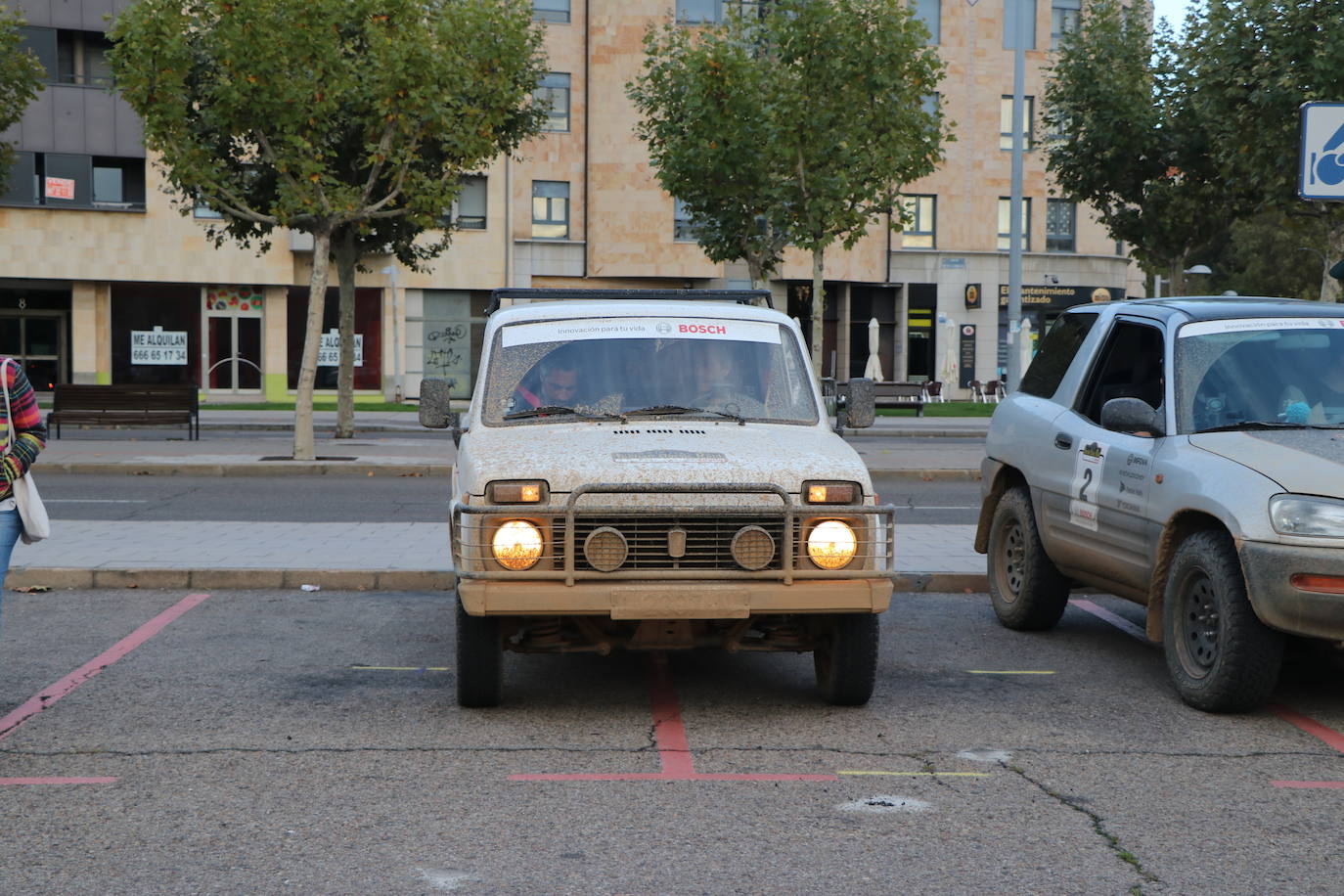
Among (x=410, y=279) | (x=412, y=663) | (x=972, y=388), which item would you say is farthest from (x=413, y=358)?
(x=412, y=663)

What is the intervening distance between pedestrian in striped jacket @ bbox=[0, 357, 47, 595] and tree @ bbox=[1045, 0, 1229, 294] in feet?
99.0

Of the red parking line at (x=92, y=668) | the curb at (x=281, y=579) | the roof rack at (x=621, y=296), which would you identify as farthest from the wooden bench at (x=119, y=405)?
the roof rack at (x=621, y=296)

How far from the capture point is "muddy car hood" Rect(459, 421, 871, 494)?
21.6 ft

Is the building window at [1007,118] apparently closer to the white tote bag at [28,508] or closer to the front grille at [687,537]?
the front grille at [687,537]

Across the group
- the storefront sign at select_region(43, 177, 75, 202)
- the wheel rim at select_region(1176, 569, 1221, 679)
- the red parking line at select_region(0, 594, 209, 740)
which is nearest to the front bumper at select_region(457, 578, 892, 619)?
the wheel rim at select_region(1176, 569, 1221, 679)

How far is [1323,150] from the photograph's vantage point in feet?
35.9

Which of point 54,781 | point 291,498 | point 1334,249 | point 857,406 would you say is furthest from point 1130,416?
point 1334,249

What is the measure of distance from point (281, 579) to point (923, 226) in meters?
41.6

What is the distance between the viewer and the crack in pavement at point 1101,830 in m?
4.73

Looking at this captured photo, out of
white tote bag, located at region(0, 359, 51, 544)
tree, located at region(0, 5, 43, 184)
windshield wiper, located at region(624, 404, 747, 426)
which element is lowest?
white tote bag, located at region(0, 359, 51, 544)

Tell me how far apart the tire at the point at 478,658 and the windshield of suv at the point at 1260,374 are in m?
3.37

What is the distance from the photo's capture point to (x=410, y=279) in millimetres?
45531

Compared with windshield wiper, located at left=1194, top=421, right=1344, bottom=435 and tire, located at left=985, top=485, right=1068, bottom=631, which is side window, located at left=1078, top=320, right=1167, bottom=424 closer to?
windshield wiper, located at left=1194, top=421, right=1344, bottom=435

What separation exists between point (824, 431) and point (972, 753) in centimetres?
182
